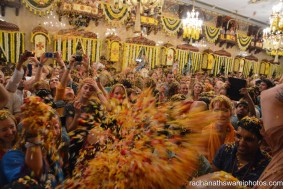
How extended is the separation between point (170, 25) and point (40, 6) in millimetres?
5570

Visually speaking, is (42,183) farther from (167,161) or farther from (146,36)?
(146,36)

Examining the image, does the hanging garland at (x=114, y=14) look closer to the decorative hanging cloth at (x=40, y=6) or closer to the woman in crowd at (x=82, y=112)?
the decorative hanging cloth at (x=40, y=6)

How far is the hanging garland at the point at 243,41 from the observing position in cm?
1462

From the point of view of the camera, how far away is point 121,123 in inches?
54.1

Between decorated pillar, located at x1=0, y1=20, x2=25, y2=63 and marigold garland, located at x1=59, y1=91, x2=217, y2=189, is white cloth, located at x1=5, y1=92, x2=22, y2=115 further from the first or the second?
decorated pillar, located at x1=0, y1=20, x2=25, y2=63

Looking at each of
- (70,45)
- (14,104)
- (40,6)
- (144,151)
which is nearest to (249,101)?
(144,151)

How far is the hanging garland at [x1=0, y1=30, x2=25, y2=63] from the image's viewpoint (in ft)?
23.7

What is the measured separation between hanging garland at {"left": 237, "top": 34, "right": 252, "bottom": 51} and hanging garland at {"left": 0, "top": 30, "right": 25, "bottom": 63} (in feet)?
38.5

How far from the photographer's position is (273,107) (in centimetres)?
115

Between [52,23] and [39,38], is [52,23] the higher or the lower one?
the higher one

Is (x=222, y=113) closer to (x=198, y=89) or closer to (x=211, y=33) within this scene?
(x=198, y=89)

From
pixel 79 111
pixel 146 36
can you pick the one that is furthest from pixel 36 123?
pixel 146 36

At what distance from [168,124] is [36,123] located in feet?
2.62

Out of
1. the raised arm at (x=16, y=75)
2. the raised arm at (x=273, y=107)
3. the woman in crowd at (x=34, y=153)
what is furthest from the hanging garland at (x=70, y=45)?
the raised arm at (x=273, y=107)
